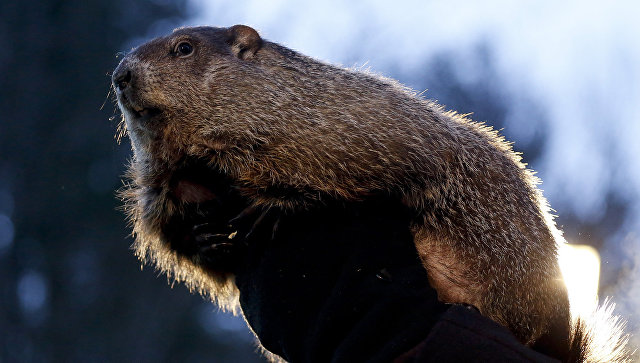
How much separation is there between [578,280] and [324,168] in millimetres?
1028

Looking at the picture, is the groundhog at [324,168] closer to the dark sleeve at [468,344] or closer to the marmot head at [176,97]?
the marmot head at [176,97]

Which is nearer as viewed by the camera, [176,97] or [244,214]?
[244,214]

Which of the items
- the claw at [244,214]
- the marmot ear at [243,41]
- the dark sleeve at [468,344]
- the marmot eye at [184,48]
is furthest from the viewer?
the marmot ear at [243,41]

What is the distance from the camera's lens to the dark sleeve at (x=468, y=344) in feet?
4.59

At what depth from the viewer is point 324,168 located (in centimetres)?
197

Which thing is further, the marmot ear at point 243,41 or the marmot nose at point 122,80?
the marmot ear at point 243,41

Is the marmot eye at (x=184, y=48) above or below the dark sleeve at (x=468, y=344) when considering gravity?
above

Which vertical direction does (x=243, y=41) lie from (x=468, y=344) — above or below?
above

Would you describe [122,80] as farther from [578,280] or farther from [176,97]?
[578,280]

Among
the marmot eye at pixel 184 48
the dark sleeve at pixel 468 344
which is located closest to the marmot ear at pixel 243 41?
the marmot eye at pixel 184 48

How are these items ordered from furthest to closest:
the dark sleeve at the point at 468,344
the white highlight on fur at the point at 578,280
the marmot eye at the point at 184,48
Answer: the marmot eye at the point at 184,48 → the white highlight on fur at the point at 578,280 → the dark sleeve at the point at 468,344

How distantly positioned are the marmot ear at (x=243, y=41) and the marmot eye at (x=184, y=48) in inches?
6.6

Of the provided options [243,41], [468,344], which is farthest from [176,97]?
[468,344]

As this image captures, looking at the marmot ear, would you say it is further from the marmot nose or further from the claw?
the claw
